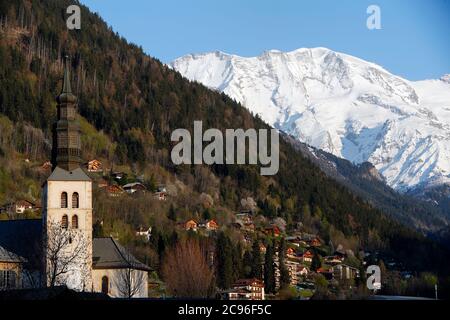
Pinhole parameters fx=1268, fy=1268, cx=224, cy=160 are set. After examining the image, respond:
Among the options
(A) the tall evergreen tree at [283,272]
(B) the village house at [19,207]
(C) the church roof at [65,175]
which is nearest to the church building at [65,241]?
(C) the church roof at [65,175]

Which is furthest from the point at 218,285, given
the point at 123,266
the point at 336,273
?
the point at 336,273

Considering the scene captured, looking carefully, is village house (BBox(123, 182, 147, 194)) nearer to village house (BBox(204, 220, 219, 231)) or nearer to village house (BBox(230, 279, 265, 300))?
village house (BBox(204, 220, 219, 231))

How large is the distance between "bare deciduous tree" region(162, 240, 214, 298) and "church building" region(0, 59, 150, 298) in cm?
1014

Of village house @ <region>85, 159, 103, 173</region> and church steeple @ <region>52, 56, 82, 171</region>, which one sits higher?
village house @ <region>85, 159, 103, 173</region>

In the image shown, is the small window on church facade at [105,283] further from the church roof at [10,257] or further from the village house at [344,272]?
the village house at [344,272]

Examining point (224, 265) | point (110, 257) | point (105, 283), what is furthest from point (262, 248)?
point (105, 283)

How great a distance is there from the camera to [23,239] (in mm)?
109688

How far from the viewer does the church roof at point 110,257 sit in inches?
4316

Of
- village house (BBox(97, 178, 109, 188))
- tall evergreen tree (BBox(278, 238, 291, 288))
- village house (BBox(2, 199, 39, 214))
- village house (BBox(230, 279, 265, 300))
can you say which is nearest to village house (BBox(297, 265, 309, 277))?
tall evergreen tree (BBox(278, 238, 291, 288))

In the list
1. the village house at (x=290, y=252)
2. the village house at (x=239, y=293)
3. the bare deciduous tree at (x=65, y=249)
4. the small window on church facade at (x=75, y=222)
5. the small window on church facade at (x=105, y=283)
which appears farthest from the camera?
the village house at (x=290, y=252)

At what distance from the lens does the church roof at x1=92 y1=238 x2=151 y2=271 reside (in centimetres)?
10962

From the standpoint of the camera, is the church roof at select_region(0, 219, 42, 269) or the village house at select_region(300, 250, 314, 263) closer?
the church roof at select_region(0, 219, 42, 269)

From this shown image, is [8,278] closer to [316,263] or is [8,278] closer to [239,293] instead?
[239,293]
